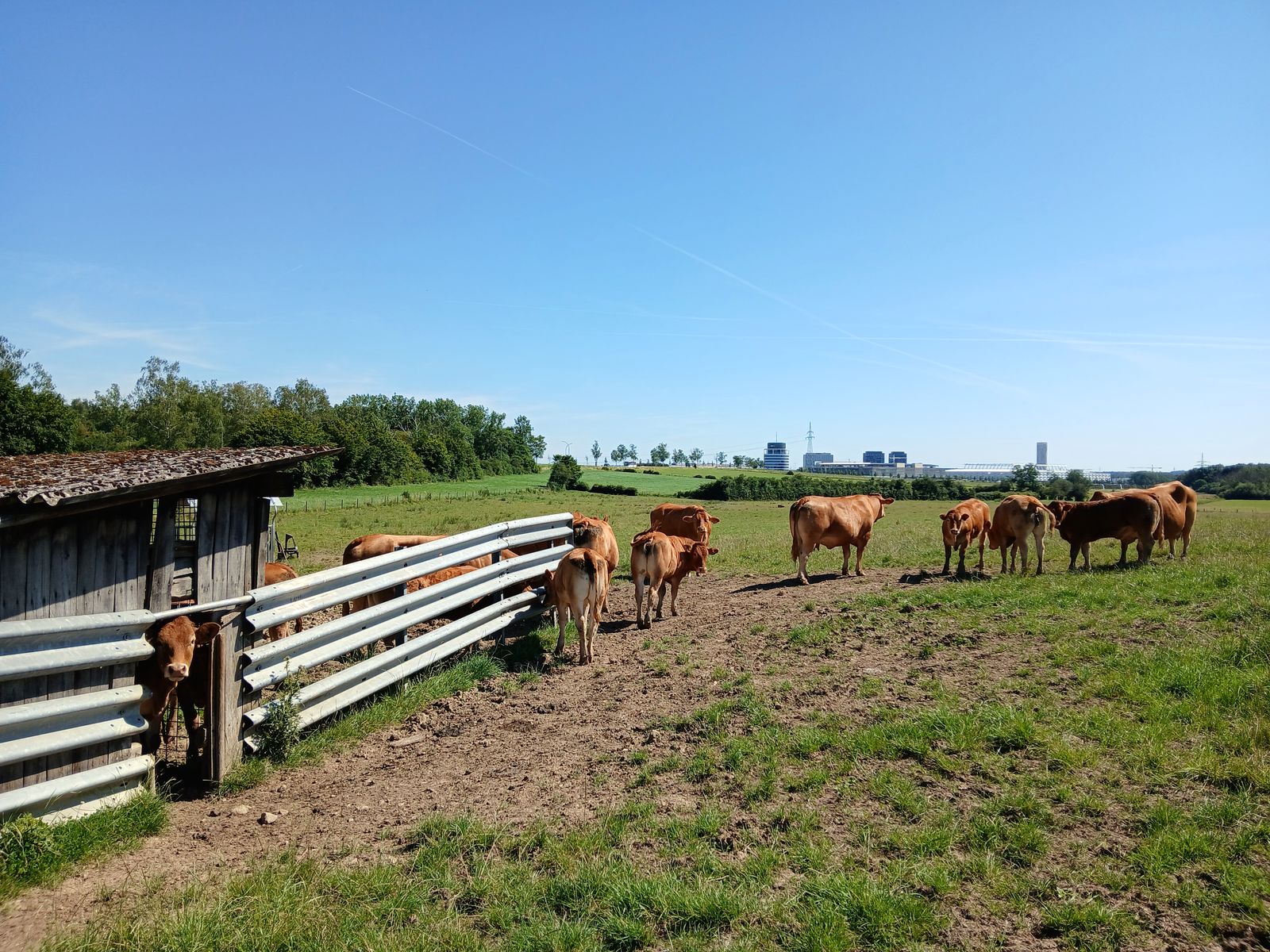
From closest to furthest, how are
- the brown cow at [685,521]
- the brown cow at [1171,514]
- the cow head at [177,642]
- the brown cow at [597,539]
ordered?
the cow head at [177,642]
the brown cow at [597,539]
the brown cow at [1171,514]
the brown cow at [685,521]

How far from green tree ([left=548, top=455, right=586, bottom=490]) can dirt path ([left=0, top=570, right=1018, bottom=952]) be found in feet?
237

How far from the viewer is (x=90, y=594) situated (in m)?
5.24

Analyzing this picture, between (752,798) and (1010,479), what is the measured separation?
86.8 m

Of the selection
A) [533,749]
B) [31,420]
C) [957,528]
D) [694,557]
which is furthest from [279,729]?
[31,420]

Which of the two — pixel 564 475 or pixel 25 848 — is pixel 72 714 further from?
pixel 564 475

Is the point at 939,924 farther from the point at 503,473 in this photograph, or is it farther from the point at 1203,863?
the point at 503,473

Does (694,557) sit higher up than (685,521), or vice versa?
(685,521)

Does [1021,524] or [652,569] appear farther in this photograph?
[1021,524]

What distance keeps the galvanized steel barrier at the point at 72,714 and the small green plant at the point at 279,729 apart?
3.02 feet

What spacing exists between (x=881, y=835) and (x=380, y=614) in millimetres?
5417

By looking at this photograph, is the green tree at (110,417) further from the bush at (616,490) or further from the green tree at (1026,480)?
the green tree at (1026,480)

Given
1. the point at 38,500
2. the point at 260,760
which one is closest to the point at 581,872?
the point at 260,760

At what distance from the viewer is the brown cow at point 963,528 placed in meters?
14.5

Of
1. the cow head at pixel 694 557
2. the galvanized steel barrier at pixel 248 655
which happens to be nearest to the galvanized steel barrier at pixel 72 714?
the galvanized steel barrier at pixel 248 655
